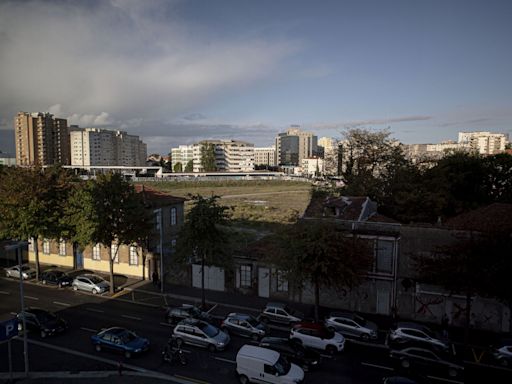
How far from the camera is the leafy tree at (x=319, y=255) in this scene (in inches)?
985

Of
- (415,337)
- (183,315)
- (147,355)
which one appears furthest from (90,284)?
(415,337)

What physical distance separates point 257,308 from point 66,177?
2332cm

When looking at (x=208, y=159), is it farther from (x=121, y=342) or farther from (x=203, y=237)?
(x=121, y=342)

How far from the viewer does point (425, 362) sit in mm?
20688

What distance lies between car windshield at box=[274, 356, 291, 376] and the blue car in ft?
27.2

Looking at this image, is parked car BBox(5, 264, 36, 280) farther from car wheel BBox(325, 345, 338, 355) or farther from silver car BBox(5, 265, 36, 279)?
car wheel BBox(325, 345, 338, 355)

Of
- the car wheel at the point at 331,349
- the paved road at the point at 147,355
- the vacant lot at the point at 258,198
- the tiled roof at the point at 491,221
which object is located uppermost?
the tiled roof at the point at 491,221

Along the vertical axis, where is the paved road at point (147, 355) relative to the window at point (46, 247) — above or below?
below

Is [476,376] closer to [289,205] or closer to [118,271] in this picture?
[118,271]

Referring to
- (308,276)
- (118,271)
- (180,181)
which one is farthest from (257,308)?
(180,181)

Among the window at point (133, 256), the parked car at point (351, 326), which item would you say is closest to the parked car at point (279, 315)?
the parked car at point (351, 326)

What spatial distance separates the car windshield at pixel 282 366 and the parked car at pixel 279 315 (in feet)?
24.5

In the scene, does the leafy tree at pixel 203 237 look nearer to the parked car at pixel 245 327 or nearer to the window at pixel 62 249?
the parked car at pixel 245 327

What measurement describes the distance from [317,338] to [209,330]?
21.3 feet
